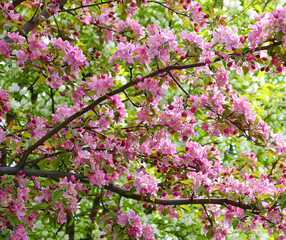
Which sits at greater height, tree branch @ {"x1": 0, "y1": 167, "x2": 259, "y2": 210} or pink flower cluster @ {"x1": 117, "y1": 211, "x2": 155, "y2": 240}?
tree branch @ {"x1": 0, "y1": 167, "x2": 259, "y2": 210}

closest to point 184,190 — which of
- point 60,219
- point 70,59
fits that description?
point 60,219

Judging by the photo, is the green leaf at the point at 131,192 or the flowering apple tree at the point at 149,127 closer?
the flowering apple tree at the point at 149,127

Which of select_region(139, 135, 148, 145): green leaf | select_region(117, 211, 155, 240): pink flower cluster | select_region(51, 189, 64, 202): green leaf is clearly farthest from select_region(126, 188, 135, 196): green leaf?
select_region(51, 189, 64, 202): green leaf

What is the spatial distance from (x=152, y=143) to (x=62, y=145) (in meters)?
0.81

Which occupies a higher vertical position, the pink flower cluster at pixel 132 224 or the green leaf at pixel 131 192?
the green leaf at pixel 131 192

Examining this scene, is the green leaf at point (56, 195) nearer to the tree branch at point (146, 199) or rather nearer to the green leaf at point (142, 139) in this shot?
the tree branch at point (146, 199)

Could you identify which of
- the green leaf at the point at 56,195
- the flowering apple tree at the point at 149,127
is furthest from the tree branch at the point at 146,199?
the green leaf at the point at 56,195

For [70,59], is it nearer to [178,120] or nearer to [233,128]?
[178,120]

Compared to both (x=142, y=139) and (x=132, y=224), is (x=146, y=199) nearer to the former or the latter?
(x=132, y=224)

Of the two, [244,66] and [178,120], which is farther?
[178,120]

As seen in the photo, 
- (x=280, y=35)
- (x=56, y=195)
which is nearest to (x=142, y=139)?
(x=56, y=195)

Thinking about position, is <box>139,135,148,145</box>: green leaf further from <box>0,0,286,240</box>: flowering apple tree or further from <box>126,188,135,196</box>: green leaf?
<box>126,188,135,196</box>: green leaf

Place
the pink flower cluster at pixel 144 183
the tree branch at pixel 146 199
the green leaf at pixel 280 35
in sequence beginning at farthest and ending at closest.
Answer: the tree branch at pixel 146 199 < the pink flower cluster at pixel 144 183 < the green leaf at pixel 280 35

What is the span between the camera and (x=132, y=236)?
10.8 ft
